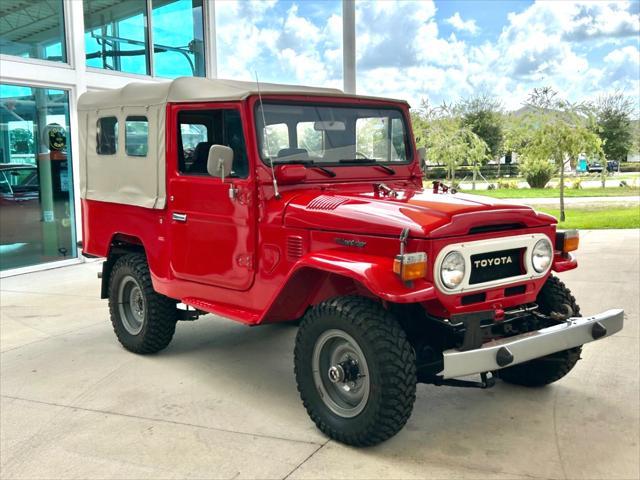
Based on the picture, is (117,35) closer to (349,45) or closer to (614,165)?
(349,45)

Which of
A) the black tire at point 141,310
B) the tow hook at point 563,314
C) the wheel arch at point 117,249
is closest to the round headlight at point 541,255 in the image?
the tow hook at point 563,314

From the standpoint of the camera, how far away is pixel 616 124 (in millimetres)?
34625

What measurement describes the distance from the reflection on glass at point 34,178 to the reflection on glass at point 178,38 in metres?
2.11

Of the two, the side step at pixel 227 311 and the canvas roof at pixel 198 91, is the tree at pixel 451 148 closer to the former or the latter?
the canvas roof at pixel 198 91

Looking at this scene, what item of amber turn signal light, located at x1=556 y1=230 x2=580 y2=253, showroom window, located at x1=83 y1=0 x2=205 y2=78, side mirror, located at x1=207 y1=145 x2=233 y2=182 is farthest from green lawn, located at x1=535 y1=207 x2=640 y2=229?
side mirror, located at x1=207 y1=145 x2=233 y2=182

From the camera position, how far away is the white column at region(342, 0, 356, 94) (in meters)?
9.11

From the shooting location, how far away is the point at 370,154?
4.82 meters

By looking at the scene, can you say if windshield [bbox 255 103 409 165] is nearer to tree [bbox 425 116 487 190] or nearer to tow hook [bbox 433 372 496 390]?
tow hook [bbox 433 372 496 390]

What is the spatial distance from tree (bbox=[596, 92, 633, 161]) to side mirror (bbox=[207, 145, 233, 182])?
34.0 metres

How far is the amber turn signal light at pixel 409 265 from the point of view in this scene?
3277 mm

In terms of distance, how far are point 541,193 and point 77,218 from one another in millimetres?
16302

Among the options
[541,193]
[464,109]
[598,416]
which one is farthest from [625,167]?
[598,416]

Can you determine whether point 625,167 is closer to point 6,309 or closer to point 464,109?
point 464,109

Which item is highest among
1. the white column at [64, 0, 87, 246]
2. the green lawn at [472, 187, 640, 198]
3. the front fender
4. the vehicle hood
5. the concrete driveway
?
the white column at [64, 0, 87, 246]
